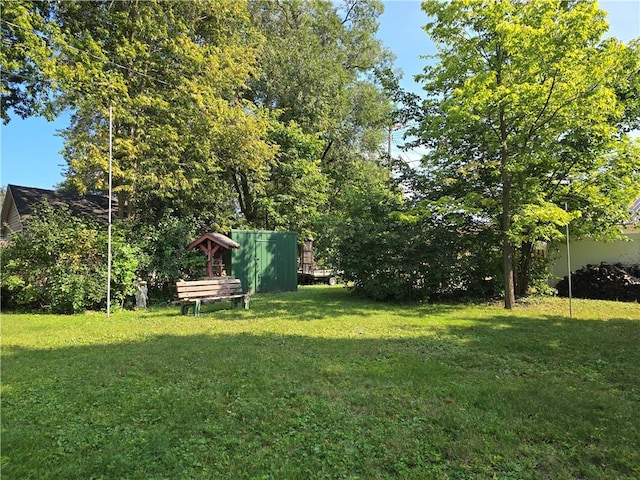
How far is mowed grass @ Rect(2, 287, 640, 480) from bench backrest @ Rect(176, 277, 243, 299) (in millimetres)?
1911

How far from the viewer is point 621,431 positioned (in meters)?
3.12

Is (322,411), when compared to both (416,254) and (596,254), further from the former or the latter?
(596,254)

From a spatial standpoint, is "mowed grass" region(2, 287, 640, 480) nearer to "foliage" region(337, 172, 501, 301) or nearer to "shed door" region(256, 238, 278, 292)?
"foliage" region(337, 172, 501, 301)

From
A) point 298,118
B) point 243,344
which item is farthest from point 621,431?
point 298,118

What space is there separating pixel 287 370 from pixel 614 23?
10148mm

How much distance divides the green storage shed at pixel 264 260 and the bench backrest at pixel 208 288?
9.73 ft

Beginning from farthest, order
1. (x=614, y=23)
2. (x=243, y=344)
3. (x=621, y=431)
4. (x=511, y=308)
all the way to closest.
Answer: (x=511, y=308)
(x=614, y=23)
(x=243, y=344)
(x=621, y=431)

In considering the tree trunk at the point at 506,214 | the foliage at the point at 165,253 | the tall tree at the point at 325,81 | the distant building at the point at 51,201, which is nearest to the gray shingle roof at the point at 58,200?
the distant building at the point at 51,201

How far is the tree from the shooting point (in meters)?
8.11

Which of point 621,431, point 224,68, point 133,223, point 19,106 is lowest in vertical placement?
point 621,431

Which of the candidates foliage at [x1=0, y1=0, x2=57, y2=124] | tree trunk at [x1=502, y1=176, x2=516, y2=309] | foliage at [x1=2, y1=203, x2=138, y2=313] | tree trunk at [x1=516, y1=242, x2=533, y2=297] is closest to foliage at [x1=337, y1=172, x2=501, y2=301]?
tree trunk at [x1=516, y1=242, x2=533, y2=297]

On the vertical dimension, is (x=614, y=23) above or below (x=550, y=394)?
above

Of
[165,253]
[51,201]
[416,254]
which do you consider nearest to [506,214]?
[416,254]

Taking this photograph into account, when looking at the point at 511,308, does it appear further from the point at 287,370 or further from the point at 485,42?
the point at 287,370
